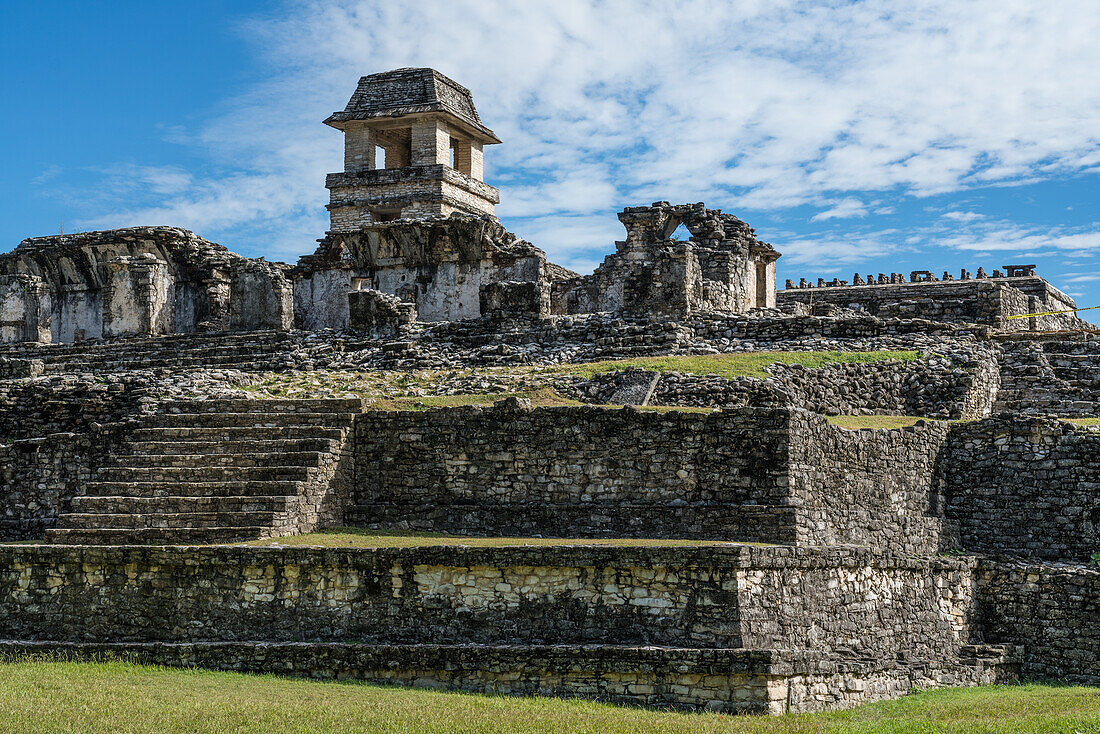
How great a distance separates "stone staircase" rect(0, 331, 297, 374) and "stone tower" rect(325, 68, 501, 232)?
420 inches

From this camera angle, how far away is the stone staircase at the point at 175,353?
2375cm

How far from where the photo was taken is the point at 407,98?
123 ft

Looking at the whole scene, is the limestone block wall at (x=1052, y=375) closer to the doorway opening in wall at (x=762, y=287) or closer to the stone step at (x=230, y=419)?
the doorway opening in wall at (x=762, y=287)

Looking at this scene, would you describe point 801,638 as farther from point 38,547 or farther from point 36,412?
point 36,412

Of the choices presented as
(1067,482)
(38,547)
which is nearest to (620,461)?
(1067,482)

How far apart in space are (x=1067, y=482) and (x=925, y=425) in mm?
1830

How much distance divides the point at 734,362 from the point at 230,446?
768 cm

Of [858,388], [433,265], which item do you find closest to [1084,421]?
[858,388]

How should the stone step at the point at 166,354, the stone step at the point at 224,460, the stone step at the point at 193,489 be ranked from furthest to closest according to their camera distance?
the stone step at the point at 166,354 → the stone step at the point at 224,460 → the stone step at the point at 193,489

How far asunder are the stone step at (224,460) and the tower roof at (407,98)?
23.5 metres

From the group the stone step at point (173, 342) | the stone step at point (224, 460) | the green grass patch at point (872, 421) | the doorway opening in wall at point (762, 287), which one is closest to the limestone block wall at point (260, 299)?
the stone step at point (173, 342)

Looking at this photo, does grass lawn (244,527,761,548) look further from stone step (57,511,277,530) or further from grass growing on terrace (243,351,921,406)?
grass growing on terrace (243,351,921,406)

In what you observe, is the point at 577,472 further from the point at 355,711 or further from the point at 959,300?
the point at 959,300

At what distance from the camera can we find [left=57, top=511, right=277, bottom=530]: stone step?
530 inches
